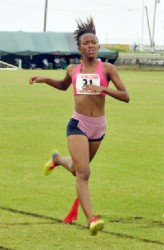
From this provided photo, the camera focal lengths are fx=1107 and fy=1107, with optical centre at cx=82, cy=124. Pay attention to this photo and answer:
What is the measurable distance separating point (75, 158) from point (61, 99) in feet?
84.8

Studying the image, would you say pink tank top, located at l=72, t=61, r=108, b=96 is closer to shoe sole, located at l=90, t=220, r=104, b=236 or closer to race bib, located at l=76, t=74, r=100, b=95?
race bib, located at l=76, t=74, r=100, b=95

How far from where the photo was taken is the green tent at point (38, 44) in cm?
8144

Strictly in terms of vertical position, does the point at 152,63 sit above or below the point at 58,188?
below

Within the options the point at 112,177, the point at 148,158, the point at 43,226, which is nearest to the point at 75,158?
the point at 43,226

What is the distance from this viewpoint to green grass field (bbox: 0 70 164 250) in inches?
451

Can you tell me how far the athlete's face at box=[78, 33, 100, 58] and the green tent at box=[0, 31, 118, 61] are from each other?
68518 mm

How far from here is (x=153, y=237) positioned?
1155cm

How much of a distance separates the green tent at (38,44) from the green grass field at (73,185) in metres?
50.4

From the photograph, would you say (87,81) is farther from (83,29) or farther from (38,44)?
(38,44)

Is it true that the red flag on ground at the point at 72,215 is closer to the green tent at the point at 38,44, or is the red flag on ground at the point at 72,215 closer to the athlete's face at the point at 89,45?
the athlete's face at the point at 89,45

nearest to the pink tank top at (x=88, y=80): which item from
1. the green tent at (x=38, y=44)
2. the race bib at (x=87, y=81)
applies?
the race bib at (x=87, y=81)

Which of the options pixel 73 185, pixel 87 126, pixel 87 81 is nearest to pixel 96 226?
pixel 87 126

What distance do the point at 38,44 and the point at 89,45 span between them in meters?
72.4

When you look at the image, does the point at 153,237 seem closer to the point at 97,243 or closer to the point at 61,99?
the point at 97,243
